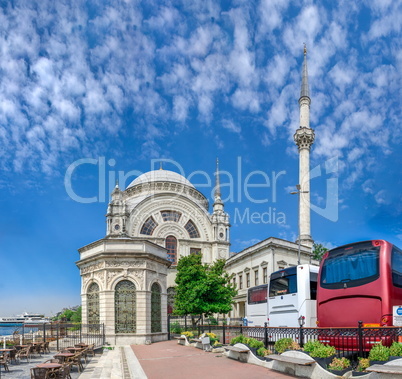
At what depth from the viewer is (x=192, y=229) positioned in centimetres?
5025

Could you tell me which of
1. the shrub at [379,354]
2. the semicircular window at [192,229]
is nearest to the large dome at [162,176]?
the semicircular window at [192,229]

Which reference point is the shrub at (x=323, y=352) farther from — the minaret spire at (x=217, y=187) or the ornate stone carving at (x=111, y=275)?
the minaret spire at (x=217, y=187)

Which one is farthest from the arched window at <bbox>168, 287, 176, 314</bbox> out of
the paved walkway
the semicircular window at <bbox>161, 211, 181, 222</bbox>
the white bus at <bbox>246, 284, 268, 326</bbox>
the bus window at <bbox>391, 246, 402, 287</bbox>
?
the bus window at <bbox>391, 246, 402, 287</bbox>

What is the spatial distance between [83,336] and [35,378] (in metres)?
13.2

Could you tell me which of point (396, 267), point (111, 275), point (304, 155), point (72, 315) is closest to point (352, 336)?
point (396, 267)

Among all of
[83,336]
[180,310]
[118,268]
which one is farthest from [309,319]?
[180,310]

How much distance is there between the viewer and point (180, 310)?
102ft

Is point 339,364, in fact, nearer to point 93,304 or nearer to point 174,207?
point 93,304

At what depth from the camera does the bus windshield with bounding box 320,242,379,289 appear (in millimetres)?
12078

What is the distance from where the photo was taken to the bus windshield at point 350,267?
39.6 ft

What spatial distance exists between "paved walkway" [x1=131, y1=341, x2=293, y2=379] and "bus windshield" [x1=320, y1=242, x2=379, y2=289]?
3.58m

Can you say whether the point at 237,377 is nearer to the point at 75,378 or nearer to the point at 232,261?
the point at 75,378

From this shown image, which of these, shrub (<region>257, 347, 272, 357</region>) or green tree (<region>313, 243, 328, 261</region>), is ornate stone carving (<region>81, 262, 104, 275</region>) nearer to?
shrub (<region>257, 347, 272, 357</region>)

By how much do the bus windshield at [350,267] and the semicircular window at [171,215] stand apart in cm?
3630
